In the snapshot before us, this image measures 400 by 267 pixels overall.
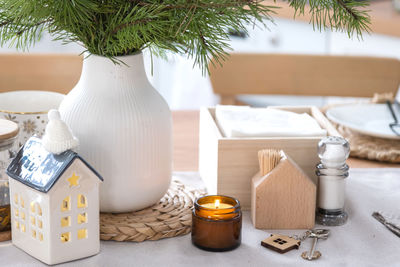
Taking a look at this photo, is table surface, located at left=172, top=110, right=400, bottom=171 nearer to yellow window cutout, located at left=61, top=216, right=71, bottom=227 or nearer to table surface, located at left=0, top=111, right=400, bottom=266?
table surface, located at left=0, top=111, right=400, bottom=266

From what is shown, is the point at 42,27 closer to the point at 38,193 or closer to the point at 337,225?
the point at 38,193

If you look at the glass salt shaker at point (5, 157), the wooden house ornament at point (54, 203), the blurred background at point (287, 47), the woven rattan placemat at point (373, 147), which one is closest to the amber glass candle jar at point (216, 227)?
the wooden house ornament at point (54, 203)

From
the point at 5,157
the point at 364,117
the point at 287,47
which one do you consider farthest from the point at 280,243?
the point at 287,47

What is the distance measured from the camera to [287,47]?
3.08 metres

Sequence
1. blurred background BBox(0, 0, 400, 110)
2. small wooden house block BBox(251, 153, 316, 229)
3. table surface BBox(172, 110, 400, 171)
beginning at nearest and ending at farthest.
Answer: small wooden house block BBox(251, 153, 316, 229), table surface BBox(172, 110, 400, 171), blurred background BBox(0, 0, 400, 110)

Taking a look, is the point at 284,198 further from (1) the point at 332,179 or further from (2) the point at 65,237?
(2) the point at 65,237

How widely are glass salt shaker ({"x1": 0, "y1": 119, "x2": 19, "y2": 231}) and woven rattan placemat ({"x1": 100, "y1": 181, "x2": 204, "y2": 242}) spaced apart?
0.42ft

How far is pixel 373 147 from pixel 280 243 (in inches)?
17.4

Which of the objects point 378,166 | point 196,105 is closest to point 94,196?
point 378,166

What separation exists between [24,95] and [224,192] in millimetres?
388

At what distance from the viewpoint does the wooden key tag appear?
82 centimetres

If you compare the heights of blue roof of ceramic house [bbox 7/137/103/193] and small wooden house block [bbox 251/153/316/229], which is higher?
blue roof of ceramic house [bbox 7/137/103/193]

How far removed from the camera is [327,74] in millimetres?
1804

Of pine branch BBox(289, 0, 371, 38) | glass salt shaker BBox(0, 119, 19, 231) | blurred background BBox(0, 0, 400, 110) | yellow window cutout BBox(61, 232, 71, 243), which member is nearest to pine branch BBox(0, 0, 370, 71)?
pine branch BBox(289, 0, 371, 38)
